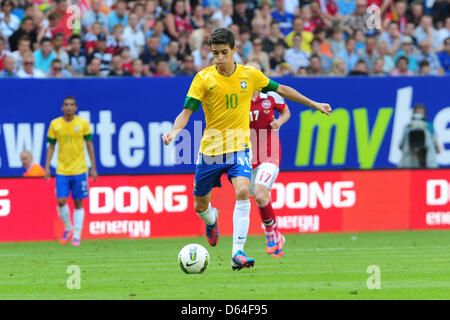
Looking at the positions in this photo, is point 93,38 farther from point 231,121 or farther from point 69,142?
point 231,121

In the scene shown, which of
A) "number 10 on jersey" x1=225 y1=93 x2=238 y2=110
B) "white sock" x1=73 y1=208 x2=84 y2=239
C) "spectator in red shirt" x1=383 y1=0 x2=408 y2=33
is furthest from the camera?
"spectator in red shirt" x1=383 y1=0 x2=408 y2=33

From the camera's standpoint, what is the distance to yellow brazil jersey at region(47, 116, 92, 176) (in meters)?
16.5

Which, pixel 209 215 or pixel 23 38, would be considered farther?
pixel 23 38

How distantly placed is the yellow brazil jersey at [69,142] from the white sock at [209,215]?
200 inches

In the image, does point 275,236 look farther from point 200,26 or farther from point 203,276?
point 200,26

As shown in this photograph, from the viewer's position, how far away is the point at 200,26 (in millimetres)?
20734

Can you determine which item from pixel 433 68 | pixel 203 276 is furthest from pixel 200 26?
pixel 203 276

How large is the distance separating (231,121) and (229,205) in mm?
7238

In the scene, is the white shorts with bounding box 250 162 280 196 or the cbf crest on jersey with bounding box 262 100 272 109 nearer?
the white shorts with bounding box 250 162 280 196

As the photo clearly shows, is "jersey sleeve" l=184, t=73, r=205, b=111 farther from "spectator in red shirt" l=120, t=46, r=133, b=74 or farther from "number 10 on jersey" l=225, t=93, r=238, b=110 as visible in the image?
"spectator in red shirt" l=120, t=46, r=133, b=74

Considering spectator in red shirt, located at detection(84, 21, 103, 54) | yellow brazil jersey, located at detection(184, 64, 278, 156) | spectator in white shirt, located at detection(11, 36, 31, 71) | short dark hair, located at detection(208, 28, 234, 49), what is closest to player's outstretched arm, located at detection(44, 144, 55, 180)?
spectator in white shirt, located at detection(11, 36, 31, 71)

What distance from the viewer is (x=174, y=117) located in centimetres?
1945

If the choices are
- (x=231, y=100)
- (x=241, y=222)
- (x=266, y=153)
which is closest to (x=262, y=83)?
(x=231, y=100)

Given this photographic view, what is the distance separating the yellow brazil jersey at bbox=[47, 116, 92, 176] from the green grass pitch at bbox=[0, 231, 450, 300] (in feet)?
4.38
